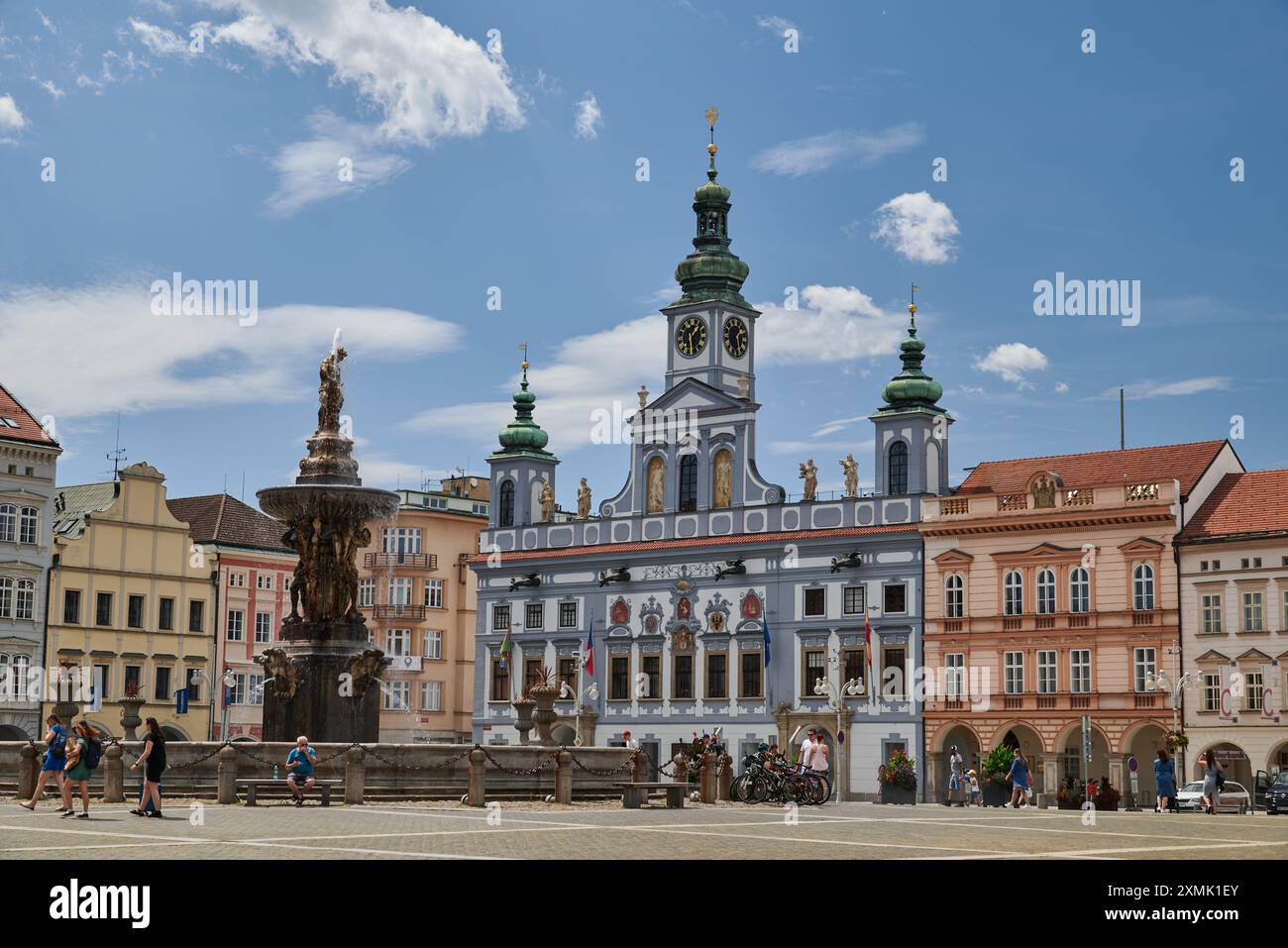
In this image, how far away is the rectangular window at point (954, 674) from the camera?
63594 millimetres

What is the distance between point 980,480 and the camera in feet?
219

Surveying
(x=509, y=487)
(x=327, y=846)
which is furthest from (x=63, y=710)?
(x=509, y=487)

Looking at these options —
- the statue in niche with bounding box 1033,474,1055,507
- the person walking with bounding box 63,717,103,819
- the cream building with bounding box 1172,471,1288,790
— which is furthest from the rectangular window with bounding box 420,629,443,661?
the person walking with bounding box 63,717,103,819

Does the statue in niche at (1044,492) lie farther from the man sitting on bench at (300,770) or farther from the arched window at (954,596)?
the man sitting on bench at (300,770)

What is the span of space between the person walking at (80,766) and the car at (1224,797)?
2954 centimetres

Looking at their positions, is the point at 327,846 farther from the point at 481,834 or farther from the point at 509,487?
the point at 509,487

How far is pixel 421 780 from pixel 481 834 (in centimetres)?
956

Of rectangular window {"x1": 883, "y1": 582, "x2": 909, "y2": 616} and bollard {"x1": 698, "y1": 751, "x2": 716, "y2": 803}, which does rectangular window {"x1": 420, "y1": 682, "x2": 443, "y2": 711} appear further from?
bollard {"x1": 698, "y1": 751, "x2": 716, "y2": 803}

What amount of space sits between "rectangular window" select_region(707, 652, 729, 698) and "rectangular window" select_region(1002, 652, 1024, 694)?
1078 centimetres

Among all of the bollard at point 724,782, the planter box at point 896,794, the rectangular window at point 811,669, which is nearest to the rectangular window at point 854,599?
the rectangular window at point 811,669

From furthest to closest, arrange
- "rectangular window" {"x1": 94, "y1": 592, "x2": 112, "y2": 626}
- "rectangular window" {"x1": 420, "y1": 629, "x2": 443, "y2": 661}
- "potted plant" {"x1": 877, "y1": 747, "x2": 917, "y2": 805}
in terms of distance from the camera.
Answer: "rectangular window" {"x1": 420, "y1": 629, "x2": 443, "y2": 661}, "rectangular window" {"x1": 94, "y1": 592, "x2": 112, "y2": 626}, "potted plant" {"x1": 877, "y1": 747, "x2": 917, "y2": 805}

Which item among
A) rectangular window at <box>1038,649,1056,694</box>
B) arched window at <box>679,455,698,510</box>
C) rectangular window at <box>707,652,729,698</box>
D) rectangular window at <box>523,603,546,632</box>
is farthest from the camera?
rectangular window at <box>523,603,546,632</box>

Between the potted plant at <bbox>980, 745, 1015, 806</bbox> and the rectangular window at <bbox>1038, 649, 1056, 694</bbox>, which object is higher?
the rectangular window at <bbox>1038, 649, 1056, 694</bbox>

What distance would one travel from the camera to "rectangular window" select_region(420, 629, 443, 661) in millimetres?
80938
